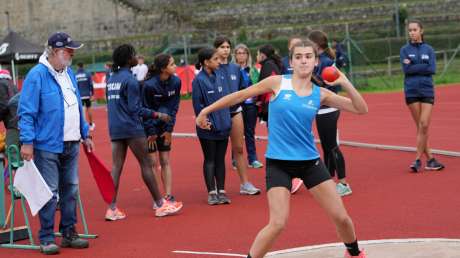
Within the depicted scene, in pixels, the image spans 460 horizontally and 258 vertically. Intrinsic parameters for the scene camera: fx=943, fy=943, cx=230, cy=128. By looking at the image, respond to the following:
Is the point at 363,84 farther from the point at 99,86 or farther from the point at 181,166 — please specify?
the point at 181,166

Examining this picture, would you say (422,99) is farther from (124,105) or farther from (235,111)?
(124,105)

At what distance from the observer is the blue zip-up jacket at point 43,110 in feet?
Result: 31.0

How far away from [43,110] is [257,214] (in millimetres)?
2985

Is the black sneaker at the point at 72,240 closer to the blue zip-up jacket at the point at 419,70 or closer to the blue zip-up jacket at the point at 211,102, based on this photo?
the blue zip-up jacket at the point at 211,102

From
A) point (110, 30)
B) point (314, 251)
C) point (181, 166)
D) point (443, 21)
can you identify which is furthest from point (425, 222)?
point (110, 30)

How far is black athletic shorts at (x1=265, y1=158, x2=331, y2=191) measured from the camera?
777 cm

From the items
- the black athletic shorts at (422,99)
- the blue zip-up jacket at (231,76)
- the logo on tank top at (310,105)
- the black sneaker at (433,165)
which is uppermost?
the logo on tank top at (310,105)

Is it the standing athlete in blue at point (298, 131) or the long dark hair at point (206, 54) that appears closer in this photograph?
the standing athlete in blue at point (298, 131)

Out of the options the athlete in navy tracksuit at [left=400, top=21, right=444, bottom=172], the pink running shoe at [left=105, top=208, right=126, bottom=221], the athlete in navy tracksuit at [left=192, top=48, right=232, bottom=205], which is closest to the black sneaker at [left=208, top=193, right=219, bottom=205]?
the athlete in navy tracksuit at [left=192, top=48, right=232, bottom=205]

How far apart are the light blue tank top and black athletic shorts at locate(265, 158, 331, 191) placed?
0.17 feet

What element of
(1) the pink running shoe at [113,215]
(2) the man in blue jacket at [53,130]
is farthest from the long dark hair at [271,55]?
(2) the man in blue jacket at [53,130]

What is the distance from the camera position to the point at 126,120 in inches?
442

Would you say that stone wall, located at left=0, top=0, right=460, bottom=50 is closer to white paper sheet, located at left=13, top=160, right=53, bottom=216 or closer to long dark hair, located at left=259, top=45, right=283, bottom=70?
long dark hair, located at left=259, top=45, right=283, bottom=70

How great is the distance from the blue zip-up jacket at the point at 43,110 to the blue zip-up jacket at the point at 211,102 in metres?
2.80
